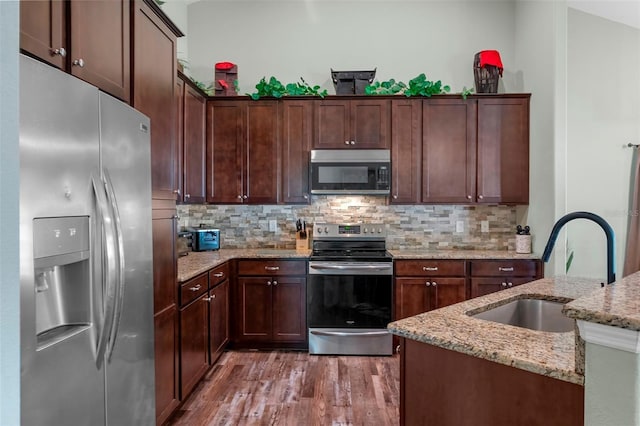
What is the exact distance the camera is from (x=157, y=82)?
205 centimetres

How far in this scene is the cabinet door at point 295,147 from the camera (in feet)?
12.2

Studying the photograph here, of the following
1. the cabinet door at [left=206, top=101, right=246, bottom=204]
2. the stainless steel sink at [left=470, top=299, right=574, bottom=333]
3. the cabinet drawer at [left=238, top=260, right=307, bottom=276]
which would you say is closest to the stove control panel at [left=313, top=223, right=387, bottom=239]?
the cabinet drawer at [left=238, top=260, right=307, bottom=276]

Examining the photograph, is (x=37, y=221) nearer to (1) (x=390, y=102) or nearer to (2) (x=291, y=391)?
(2) (x=291, y=391)

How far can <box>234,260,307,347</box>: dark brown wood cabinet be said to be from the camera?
11.5ft

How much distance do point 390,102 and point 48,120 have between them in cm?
311

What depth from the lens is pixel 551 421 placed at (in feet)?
3.07

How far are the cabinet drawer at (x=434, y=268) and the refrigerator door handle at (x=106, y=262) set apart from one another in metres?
2.59

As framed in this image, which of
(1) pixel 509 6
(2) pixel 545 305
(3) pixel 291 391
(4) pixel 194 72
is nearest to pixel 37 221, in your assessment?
(2) pixel 545 305

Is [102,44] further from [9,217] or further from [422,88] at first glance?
[422,88]

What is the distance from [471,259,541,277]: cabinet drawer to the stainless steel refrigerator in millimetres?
2872

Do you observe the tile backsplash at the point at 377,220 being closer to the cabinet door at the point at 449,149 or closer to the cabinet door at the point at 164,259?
the cabinet door at the point at 449,149

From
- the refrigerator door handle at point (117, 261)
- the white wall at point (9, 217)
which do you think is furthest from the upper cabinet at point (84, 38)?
the white wall at point (9, 217)

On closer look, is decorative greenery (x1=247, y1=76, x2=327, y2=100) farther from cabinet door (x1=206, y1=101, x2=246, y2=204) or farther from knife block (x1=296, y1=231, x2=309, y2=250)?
knife block (x1=296, y1=231, x2=309, y2=250)

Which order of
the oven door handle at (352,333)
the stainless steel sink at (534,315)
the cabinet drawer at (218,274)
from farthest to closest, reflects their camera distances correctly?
the oven door handle at (352,333) < the cabinet drawer at (218,274) < the stainless steel sink at (534,315)
